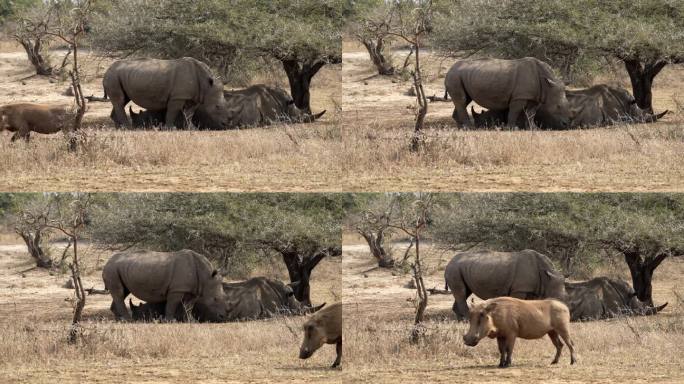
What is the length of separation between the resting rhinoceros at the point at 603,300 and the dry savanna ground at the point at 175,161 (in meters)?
3.86

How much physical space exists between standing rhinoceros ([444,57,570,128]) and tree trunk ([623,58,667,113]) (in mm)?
2263

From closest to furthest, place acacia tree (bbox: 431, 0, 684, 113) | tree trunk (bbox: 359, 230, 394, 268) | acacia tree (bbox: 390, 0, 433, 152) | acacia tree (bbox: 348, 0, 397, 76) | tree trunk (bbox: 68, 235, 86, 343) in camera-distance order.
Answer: tree trunk (bbox: 68, 235, 86, 343) < tree trunk (bbox: 359, 230, 394, 268) < acacia tree (bbox: 390, 0, 433, 152) < acacia tree (bbox: 431, 0, 684, 113) < acacia tree (bbox: 348, 0, 397, 76)

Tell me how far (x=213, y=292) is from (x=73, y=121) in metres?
3.69

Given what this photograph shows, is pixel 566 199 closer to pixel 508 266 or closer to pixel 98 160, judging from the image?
pixel 508 266

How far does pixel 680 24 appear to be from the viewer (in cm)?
2694

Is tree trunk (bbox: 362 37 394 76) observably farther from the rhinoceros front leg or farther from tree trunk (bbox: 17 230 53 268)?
tree trunk (bbox: 17 230 53 268)

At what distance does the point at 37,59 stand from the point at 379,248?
1143 centimetres

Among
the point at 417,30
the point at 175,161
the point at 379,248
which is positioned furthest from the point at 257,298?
the point at 417,30

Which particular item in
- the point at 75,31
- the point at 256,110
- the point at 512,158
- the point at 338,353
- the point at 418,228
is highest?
the point at 75,31

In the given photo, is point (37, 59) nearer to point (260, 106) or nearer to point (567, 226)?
point (260, 106)

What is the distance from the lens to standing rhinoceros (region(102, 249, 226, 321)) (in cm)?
2119

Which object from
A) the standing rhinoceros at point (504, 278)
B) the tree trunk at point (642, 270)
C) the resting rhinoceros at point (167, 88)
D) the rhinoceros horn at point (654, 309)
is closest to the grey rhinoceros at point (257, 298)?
the standing rhinoceros at point (504, 278)

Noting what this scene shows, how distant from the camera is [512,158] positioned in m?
22.0

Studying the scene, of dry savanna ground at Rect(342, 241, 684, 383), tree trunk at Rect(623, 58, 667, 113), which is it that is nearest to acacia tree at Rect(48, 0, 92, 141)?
dry savanna ground at Rect(342, 241, 684, 383)
